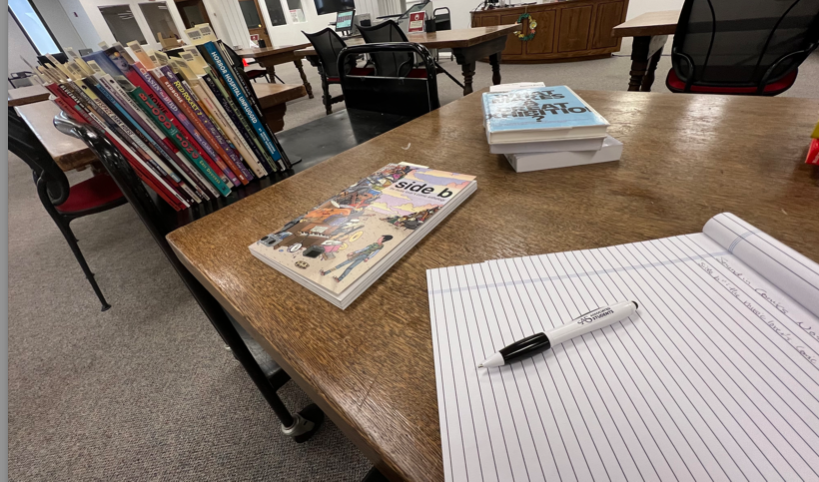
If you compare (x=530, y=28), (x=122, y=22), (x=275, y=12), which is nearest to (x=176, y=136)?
(x=530, y=28)

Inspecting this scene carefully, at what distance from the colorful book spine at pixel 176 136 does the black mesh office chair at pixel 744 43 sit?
2.18 meters

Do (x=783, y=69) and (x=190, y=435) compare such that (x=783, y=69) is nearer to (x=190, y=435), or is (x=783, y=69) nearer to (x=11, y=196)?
(x=190, y=435)

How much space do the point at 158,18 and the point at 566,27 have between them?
7864mm

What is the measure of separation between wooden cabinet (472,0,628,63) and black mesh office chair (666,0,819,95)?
3.38 m

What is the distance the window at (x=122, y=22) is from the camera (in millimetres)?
6129

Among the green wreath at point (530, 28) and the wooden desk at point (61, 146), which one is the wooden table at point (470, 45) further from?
the green wreath at point (530, 28)

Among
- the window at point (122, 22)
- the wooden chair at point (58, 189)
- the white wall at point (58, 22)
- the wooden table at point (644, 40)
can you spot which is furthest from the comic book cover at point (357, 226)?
the white wall at point (58, 22)

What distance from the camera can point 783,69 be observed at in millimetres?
1531

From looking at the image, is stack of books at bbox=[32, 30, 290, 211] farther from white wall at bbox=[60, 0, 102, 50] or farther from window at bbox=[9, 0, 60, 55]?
window at bbox=[9, 0, 60, 55]

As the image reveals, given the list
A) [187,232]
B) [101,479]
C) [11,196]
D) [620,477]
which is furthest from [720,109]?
[11,196]

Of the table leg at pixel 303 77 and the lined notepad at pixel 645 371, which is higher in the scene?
the lined notepad at pixel 645 371

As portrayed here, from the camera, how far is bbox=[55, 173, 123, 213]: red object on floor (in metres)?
1.35

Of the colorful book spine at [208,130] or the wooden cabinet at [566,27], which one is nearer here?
the colorful book spine at [208,130]

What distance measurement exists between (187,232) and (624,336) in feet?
1.99
